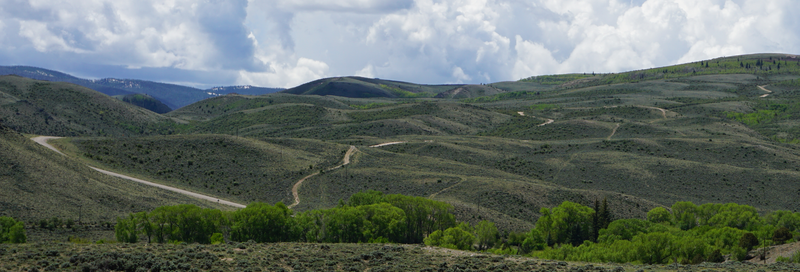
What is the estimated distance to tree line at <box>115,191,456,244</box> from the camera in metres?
49.1

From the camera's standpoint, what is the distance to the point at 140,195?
6556 centimetres

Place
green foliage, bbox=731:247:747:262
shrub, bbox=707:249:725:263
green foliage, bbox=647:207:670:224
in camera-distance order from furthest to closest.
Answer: green foliage, bbox=647:207:670:224, green foliage, bbox=731:247:747:262, shrub, bbox=707:249:725:263

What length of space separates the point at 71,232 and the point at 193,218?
1013cm

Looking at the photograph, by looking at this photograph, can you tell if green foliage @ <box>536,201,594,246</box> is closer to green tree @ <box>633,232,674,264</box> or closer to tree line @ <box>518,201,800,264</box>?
tree line @ <box>518,201,800,264</box>

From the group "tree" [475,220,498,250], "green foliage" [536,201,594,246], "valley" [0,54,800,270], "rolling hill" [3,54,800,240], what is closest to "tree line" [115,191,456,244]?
"valley" [0,54,800,270]

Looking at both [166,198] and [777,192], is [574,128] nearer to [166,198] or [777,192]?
[777,192]

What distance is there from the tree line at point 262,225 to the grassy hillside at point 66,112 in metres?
113

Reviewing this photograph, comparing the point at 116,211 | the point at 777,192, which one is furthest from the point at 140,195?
the point at 777,192

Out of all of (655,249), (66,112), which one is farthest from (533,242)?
(66,112)

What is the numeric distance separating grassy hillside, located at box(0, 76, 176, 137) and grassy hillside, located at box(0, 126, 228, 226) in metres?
86.3

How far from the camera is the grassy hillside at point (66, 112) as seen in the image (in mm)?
150000

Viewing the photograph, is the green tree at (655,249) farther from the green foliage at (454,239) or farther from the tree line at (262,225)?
the tree line at (262,225)

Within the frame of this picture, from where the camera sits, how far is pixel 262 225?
2003 inches

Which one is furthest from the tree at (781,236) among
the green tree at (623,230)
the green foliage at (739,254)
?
the green tree at (623,230)
